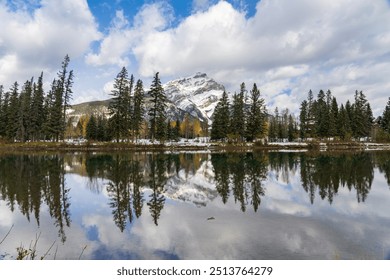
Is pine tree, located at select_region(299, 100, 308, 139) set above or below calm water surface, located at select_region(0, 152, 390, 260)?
above

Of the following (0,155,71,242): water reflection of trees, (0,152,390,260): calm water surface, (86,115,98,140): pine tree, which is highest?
(86,115,98,140): pine tree

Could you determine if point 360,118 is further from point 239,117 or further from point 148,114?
point 148,114

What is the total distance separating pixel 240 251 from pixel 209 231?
6.74 ft

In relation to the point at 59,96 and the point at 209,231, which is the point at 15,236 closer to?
the point at 209,231

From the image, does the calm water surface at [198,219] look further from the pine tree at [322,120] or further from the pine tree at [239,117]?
the pine tree at [322,120]

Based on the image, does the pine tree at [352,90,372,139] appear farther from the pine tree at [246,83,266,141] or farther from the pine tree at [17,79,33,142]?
the pine tree at [17,79,33,142]

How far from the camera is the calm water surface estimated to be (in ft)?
26.9

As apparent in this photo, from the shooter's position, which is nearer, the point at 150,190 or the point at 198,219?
the point at 198,219

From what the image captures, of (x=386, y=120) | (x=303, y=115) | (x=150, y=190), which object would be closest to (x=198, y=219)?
(x=150, y=190)

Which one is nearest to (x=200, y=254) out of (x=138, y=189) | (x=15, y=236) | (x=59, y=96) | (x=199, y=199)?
(x=15, y=236)

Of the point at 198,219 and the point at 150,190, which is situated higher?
the point at 150,190

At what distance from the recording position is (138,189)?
17234mm

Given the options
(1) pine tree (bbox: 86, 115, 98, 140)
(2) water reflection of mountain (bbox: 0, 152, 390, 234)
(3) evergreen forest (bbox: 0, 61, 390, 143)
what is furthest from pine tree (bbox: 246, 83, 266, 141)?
(2) water reflection of mountain (bbox: 0, 152, 390, 234)

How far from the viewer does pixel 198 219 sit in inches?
451
